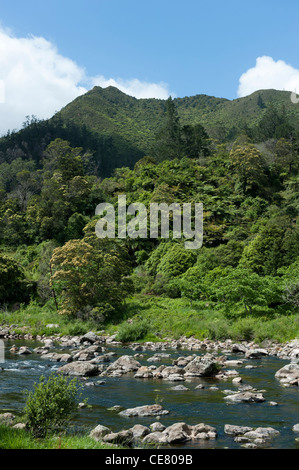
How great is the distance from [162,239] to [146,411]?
152 feet

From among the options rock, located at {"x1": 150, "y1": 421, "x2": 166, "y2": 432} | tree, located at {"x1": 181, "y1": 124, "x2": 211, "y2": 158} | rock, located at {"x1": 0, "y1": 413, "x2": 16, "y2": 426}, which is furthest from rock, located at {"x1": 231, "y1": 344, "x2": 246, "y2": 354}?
tree, located at {"x1": 181, "y1": 124, "x2": 211, "y2": 158}

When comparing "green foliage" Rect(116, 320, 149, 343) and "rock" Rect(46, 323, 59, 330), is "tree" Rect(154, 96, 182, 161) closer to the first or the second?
"rock" Rect(46, 323, 59, 330)

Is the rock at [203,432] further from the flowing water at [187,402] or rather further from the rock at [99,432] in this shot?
the rock at [99,432]

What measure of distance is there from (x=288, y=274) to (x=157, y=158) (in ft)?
192

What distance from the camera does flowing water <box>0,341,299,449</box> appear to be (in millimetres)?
12234

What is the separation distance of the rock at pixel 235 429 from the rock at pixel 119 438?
9.30 feet

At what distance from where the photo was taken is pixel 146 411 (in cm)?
1353

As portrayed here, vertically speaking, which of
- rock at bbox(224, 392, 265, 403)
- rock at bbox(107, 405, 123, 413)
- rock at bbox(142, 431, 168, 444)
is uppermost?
rock at bbox(142, 431, 168, 444)

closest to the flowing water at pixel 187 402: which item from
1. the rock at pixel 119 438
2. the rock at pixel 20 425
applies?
the rock at pixel 119 438

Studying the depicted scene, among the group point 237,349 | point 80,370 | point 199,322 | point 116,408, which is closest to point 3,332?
point 199,322

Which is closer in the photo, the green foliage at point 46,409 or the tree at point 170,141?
the green foliage at point 46,409

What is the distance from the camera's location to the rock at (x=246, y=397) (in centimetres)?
1498

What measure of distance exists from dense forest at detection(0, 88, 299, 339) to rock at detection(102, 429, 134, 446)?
840 inches
